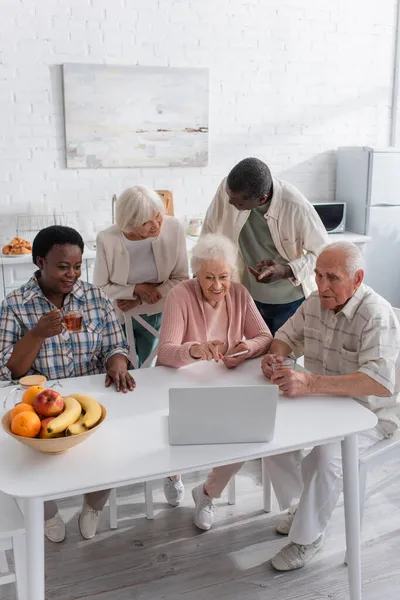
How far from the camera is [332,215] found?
200 inches

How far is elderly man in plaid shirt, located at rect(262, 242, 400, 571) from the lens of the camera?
194 cm

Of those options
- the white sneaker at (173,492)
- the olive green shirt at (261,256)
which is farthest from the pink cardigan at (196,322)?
the white sneaker at (173,492)

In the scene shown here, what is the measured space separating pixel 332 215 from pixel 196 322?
3.04 meters

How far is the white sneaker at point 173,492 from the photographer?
255 cm

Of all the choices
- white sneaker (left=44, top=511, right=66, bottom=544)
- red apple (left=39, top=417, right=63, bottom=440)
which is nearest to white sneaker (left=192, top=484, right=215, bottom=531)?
white sneaker (left=44, top=511, right=66, bottom=544)

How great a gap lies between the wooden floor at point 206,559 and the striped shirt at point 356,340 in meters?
0.51

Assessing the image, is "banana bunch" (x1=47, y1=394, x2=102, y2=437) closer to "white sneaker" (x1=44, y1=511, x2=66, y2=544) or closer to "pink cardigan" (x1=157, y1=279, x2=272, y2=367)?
"pink cardigan" (x1=157, y1=279, x2=272, y2=367)

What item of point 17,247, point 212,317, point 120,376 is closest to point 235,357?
point 212,317

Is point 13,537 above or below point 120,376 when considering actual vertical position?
below

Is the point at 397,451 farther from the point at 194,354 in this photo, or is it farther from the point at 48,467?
the point at 48,467

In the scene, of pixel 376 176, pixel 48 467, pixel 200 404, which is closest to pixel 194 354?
pixel 200 404

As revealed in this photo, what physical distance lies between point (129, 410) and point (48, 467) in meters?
0.37

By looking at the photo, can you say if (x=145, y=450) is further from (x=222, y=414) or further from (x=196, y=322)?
(x=196, y=322)

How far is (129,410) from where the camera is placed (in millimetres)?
1832
